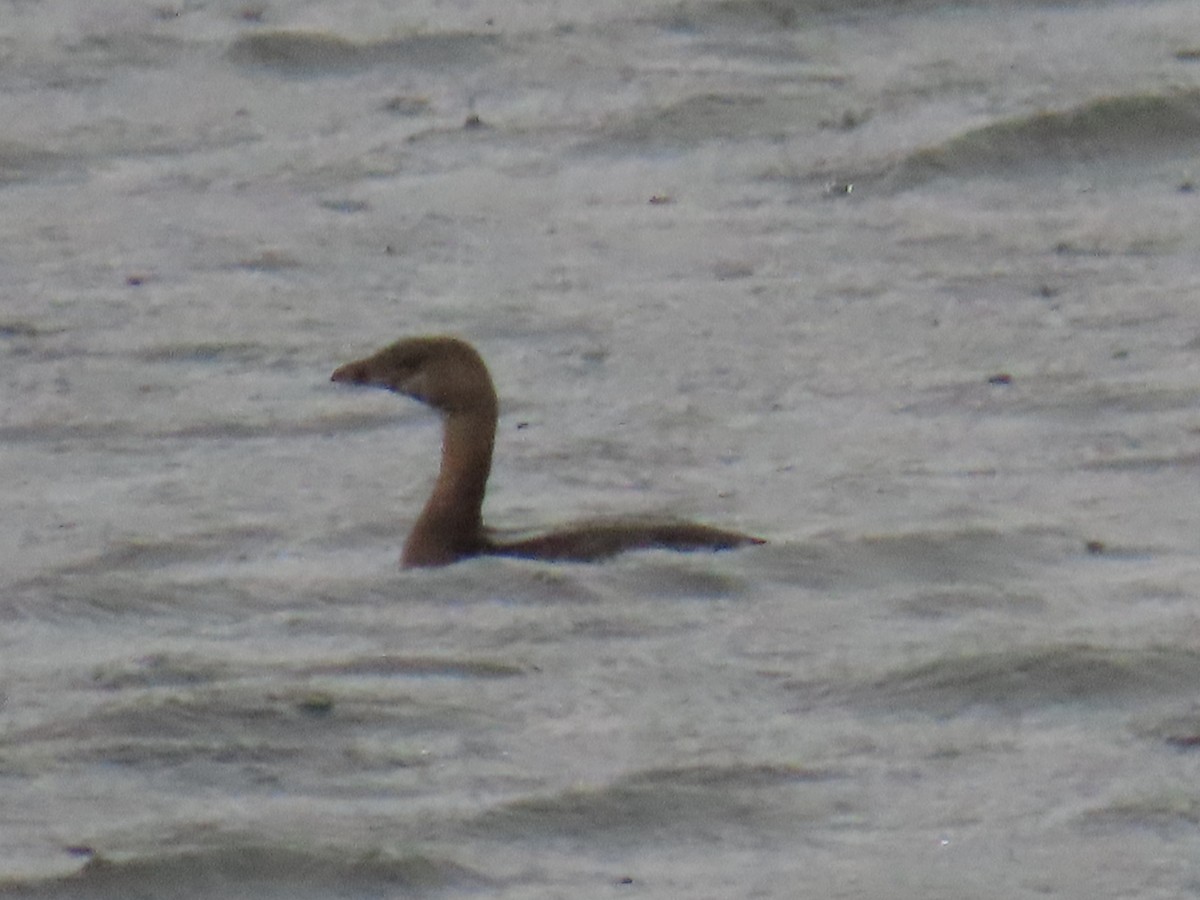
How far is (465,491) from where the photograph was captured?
8727 mm

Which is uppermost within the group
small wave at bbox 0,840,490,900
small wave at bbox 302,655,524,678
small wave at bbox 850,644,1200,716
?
small wave at bbox 850,644,1200,716

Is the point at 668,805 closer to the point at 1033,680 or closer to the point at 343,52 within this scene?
the point at 1033,680

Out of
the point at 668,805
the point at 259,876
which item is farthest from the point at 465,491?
the point at 259,876

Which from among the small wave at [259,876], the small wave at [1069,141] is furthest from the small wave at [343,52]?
the small wave at [259,876]

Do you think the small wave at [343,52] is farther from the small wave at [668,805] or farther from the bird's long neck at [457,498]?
the small wave at [668,805]

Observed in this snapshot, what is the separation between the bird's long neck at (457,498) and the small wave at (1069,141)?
3926 millimetres

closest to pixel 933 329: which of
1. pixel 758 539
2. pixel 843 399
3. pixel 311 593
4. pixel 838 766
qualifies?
pixel 843 399

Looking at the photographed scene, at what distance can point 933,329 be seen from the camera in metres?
10.7

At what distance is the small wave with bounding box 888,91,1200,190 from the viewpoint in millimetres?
12664

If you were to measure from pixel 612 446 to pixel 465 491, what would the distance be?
3.55ft

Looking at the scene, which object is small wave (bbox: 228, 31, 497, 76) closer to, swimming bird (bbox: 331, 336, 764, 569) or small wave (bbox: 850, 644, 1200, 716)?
swimming bird (bbox: 331, 336, 764, 569)

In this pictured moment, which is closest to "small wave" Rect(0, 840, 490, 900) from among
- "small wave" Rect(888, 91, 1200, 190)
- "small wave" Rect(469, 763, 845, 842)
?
"small wave" Rect(469, 763, 845, 842)

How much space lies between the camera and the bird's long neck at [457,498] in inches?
339

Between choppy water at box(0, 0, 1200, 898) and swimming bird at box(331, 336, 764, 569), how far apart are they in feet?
0.25
